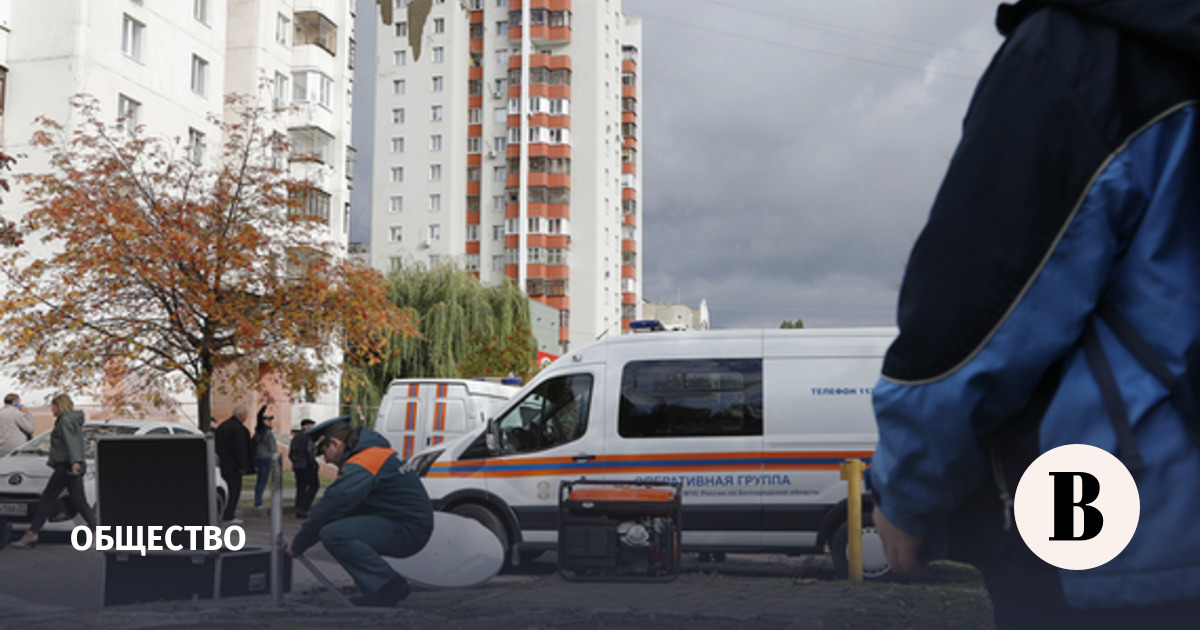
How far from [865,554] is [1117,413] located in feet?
31.2

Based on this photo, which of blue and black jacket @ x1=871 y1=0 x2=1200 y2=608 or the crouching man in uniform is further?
the crouching man in uniform

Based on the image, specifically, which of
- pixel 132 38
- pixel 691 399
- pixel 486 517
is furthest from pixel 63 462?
pixel 132 38

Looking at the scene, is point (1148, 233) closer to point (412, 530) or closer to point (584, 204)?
point (412, 530)

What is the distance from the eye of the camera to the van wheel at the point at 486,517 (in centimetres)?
1202

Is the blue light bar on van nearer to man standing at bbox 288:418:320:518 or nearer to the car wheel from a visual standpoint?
the car wheel

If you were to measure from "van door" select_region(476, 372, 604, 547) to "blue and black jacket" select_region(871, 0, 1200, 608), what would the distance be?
10.6 m

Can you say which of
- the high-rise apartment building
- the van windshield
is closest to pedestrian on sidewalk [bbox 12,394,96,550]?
the van windshield

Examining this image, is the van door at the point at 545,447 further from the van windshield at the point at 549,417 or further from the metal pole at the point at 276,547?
the metal pole at the point at 276,547

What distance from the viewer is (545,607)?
6855 millimetres

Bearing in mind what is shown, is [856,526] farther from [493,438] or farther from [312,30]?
[312,30]

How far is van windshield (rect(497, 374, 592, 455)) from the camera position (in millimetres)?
12117

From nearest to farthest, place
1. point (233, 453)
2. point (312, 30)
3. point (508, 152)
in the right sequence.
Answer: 1. point (233, 453)
2. point (312, 30)
3. point (508, 152)

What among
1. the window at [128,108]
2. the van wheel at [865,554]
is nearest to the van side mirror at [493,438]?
the van wheel at [865,554]

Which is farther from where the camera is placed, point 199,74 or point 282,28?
point 282,28
